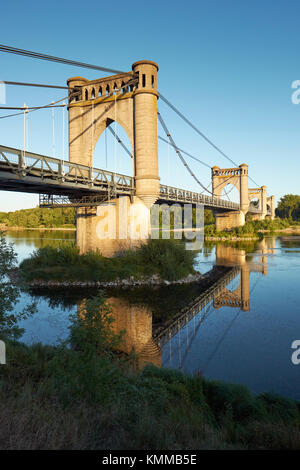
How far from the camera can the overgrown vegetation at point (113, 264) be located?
18953mm

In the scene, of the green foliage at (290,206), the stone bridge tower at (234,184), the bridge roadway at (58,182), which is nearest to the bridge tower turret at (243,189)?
the stone bridge tower at (234,184)

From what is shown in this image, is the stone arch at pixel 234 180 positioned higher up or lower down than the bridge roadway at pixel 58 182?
higher up

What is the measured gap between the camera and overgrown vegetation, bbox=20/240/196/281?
62.2 feet

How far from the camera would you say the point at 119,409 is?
4.55 meters

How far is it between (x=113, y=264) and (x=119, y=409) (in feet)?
50.8

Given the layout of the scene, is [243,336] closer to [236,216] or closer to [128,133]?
[128,133]

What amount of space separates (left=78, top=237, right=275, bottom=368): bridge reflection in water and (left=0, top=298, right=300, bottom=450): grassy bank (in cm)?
129

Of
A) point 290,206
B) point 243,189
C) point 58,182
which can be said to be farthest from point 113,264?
point 290,206

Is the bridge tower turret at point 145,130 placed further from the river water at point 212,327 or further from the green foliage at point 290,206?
the green foliage at point 290,206

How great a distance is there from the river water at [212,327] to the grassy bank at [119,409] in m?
0.96

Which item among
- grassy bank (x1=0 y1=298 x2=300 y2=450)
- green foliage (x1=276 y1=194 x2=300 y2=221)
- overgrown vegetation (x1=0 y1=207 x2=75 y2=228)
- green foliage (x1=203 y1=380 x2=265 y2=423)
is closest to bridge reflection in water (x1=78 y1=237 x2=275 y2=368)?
grassy bank (x1=0 y1=298 x2=300 y2=450)

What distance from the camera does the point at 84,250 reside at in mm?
23156

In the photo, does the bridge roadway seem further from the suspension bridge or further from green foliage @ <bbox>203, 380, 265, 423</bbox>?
green foliage @ <bbox>203, 380, 265, 423</bbox>

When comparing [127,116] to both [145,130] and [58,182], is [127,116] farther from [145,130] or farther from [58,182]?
[58,182]
